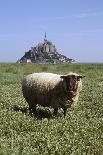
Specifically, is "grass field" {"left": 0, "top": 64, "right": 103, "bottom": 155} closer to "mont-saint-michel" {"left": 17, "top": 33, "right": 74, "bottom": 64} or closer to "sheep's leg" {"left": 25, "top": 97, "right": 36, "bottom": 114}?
"sheep's leg" {"left": 25, "top": 97, "right": 36, "bottom": 114}

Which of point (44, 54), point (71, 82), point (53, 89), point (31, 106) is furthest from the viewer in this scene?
point (44, 54)

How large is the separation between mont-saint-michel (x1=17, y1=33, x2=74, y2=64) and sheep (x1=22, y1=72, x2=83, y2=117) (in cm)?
11891

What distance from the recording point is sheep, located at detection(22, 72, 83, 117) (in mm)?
15469

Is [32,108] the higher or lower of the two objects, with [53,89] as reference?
lower

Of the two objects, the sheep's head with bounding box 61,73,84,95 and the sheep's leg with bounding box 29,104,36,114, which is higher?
the sheep's head with bounding box 61,73,84,95

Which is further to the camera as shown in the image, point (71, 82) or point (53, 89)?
point (53, 89)

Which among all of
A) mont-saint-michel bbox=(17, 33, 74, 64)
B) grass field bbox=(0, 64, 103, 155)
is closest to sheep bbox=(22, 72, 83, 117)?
grass field bbox=(0, 64, 103, 155)

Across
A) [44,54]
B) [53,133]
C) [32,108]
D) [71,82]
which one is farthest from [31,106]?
[44,54]

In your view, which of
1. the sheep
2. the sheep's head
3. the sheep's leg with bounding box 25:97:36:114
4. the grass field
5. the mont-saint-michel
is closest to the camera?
the grass field

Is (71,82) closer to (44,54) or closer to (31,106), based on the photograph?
(31,106)

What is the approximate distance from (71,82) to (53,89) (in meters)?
1.05

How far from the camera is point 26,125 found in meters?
13.6

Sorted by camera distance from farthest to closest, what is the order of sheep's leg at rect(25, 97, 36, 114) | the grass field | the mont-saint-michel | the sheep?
1. the mont-saint-michel
2. sheep's leg at rect(25, 97, 36, 114)
3. the sheep
4. the grass field

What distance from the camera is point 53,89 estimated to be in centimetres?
1608
